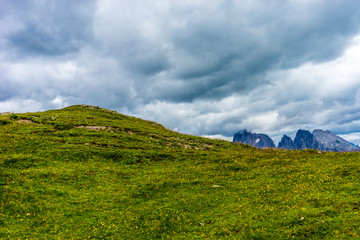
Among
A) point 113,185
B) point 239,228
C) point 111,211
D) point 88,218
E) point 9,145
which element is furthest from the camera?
point 9,145

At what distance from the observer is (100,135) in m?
50.7

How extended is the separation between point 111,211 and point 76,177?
10.5 meters

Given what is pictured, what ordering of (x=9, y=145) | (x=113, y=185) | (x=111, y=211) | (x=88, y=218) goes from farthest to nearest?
(x=9, y=145) < (x=113, y=185) < (x=111, y=211) < (x=88, y=218)

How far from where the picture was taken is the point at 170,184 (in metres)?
31.0

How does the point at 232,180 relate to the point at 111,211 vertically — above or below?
above

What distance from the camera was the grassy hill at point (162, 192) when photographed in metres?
19.4

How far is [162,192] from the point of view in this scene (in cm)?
2875

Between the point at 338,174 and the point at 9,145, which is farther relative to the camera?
the point at 9,145

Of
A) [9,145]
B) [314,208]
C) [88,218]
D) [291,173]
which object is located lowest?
[88,218]

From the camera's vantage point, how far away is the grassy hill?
63.5 feet

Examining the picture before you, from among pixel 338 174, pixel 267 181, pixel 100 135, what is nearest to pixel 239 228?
pixel 267 181

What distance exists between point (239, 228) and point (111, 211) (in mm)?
13650

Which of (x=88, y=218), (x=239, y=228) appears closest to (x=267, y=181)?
(x=239, y=228)

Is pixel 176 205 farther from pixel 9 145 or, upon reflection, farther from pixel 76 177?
pixel 9 145
